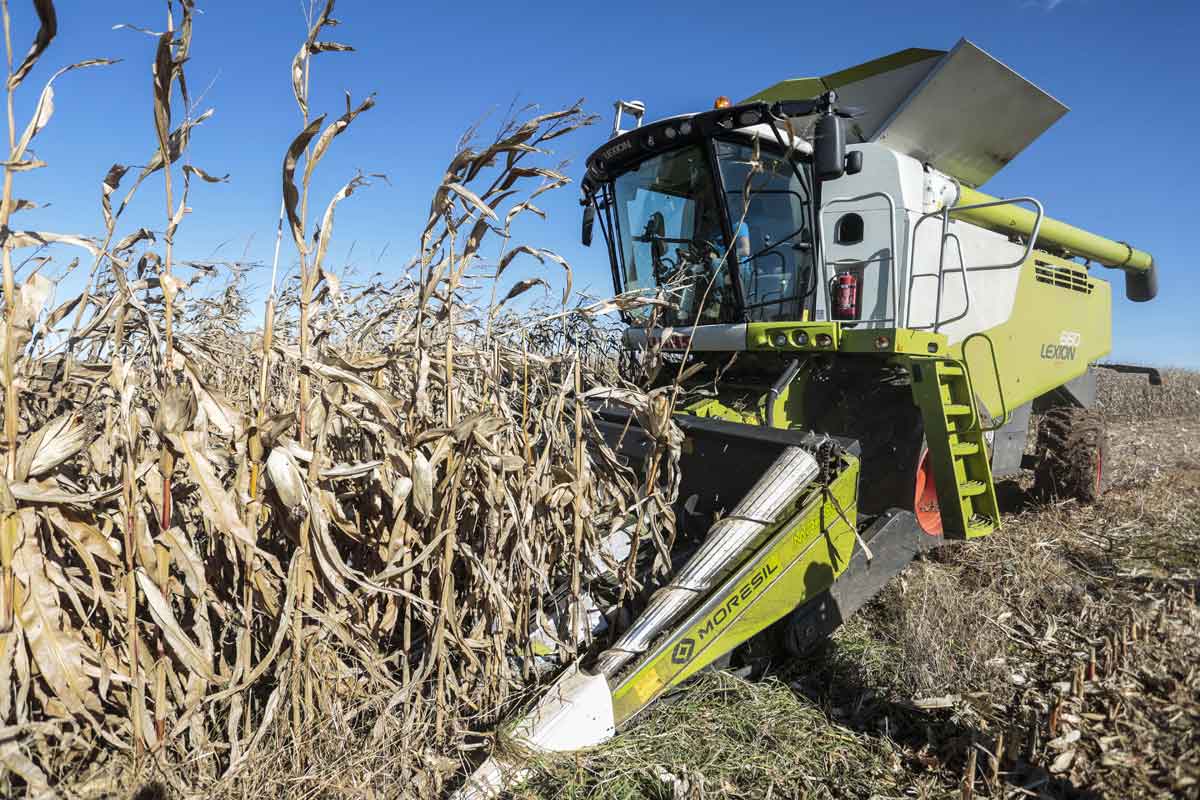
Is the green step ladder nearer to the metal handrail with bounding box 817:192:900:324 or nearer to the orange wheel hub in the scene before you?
the orange wheel hub

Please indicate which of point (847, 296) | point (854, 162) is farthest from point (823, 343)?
point (854, 162)

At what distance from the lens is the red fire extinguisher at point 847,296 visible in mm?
3973

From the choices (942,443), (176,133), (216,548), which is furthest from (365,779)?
(942,443)

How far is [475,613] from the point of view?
6.80 feet

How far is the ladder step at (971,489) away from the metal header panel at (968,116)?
2.23 meters

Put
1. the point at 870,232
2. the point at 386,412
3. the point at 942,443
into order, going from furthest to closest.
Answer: the point at 870,232
the point at 942,443
the point at 386,412

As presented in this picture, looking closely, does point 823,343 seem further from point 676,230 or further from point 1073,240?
point 1073,240

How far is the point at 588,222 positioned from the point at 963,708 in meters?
3.45

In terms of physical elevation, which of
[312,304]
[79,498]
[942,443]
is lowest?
[942,443]

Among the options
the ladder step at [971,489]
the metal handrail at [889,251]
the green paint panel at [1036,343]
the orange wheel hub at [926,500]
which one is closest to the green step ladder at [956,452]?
the ladder step at [971,489]

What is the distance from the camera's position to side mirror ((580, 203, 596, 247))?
464 cm

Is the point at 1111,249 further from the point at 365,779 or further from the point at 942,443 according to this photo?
the point at 365,779

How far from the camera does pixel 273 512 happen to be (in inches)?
74.1

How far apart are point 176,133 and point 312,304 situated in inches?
18.8
